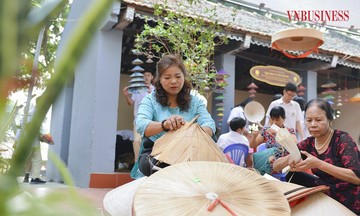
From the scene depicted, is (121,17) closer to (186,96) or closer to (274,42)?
(274,42)

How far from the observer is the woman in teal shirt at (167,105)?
2.20 m

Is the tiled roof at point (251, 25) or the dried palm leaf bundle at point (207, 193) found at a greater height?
the tiled roof at point (251, 25)

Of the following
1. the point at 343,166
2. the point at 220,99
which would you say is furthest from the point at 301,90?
the point at 343,166

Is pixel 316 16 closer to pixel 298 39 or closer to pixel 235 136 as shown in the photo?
pixel 298 39

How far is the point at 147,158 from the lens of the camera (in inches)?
78.2

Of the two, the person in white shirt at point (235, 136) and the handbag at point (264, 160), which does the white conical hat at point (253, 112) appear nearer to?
the person in white shirt at point (235, 136)

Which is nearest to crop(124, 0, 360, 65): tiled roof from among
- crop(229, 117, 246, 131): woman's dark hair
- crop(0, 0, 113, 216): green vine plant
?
crop(229, 117, 246, 131): woman's dark hair

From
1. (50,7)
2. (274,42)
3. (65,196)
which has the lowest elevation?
(65,196)

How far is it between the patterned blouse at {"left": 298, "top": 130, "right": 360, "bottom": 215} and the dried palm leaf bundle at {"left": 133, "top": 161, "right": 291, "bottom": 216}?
2.45 ft

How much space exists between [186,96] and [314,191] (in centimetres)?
97

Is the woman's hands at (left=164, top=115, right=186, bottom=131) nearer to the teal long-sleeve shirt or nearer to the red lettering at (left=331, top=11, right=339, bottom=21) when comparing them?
the teal long-sleeve shirt

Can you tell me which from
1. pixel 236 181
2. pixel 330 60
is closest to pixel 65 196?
pixel 236 181

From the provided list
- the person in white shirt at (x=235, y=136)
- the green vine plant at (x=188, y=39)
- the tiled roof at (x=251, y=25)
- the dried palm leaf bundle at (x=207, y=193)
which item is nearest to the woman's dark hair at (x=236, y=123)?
the person in white shirt at (x=235, y=136)

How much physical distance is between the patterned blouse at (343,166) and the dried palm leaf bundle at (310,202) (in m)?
0.33
